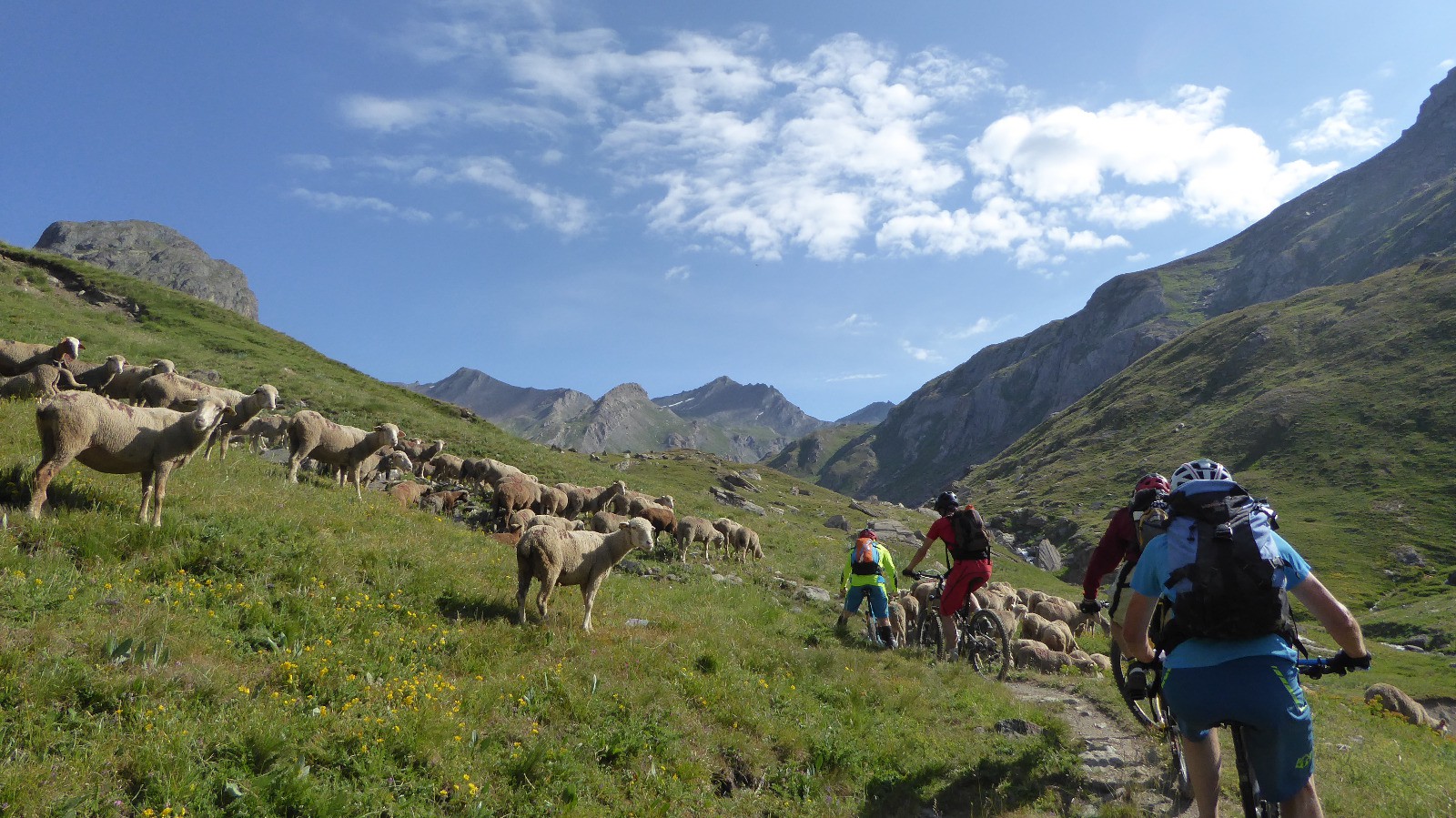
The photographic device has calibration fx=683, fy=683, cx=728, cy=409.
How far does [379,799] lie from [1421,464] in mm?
155266

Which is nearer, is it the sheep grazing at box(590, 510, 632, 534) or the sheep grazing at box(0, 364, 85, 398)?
the sheep grazing at box(0, 364, 85, 398)

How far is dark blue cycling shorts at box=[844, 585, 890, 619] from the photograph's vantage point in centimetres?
1494

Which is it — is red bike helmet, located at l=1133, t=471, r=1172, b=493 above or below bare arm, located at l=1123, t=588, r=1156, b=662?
above

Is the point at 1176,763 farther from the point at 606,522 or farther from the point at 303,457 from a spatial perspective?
the point at 303,457

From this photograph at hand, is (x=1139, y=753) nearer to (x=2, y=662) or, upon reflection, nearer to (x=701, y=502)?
(x=2, y=662)

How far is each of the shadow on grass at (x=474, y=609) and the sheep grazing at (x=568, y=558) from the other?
0.68ft

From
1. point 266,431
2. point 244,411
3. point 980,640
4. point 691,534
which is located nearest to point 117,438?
point 244,411

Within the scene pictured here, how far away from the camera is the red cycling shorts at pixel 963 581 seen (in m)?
13.5

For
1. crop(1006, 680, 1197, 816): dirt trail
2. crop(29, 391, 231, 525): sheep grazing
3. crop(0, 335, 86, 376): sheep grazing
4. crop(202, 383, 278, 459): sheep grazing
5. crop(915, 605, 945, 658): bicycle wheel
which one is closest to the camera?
crop(1006, 680, 1197, 816): dirt trail

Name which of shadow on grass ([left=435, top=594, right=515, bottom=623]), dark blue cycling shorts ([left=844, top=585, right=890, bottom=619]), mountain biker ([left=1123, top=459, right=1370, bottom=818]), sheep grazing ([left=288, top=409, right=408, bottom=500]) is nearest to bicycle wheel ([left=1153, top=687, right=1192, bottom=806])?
mountain biker ([left=1123, top=459, right=1370, bottom=818])

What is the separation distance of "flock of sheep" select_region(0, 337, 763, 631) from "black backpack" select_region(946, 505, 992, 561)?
594 centimetres

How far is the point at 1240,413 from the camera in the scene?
14488 cm

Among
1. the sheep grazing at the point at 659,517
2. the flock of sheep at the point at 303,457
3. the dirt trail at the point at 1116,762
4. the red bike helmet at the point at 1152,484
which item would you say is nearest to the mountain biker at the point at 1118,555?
the red bike helmet at the point at 1152,484

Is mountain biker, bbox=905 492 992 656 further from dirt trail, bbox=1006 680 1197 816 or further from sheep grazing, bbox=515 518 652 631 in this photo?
sheep grazing, bbox=515 518 652 631
